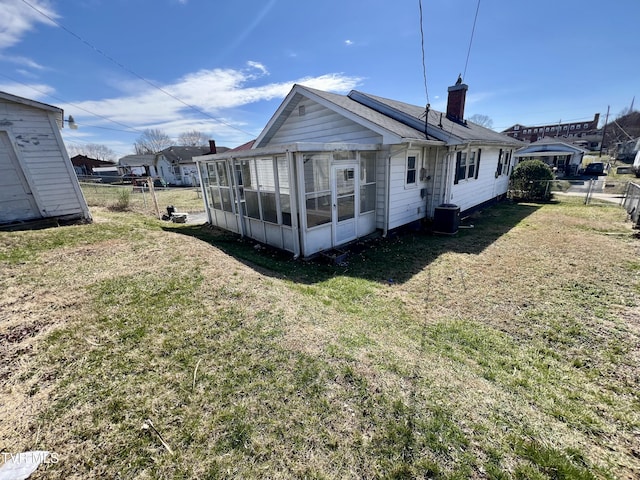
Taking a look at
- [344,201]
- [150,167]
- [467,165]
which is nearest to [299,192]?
[344,201]

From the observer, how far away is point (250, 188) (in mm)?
7691

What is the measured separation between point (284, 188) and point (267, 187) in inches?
29.6

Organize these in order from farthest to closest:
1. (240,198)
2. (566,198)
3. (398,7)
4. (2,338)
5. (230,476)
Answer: (566,198) → (240,198) → (398,7) → (2,338) → (230,476)

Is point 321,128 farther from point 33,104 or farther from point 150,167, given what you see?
point 150,167

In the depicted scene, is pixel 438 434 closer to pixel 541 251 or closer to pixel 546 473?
pixel 546 473

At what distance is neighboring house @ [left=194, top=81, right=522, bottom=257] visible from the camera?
6.54 metres

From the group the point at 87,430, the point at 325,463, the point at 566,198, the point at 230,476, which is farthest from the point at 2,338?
the point at 566,198

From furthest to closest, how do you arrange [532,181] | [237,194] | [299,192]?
[532,181] < [237,194] < [299,192]

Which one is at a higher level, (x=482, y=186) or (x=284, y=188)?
(x=284, y=188)

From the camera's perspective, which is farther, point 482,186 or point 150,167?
point 150,167

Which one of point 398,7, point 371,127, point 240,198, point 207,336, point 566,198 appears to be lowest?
point 566,198

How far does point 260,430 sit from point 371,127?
24.0ft

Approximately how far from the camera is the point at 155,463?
1968 millimetres

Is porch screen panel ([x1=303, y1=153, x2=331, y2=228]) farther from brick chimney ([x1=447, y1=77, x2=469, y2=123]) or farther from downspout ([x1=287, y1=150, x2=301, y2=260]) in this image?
brick chimney ([x1=447, y1=77, x2=469, y2=123])
